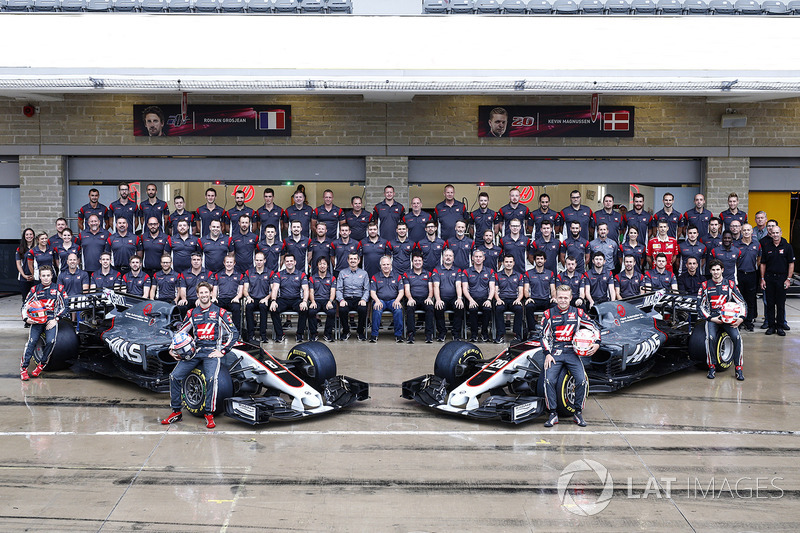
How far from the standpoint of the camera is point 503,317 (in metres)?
14.1

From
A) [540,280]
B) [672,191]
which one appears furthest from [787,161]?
[540,280]

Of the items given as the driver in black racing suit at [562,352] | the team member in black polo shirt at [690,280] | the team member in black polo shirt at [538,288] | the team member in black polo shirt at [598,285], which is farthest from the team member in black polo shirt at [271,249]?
the team member in black polo shirt at [690,280]

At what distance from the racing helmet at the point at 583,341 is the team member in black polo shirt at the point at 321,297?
17.7 feet

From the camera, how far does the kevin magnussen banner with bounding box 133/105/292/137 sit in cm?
1767

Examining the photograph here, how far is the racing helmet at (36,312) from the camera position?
11.6 m

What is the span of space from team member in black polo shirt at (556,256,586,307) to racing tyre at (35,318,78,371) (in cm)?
767

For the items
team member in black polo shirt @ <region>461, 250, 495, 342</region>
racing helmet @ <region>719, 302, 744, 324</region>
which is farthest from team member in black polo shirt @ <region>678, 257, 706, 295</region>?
team member in black polo shirt @ <region>461, 250, 495, 342</region>

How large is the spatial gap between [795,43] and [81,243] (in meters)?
14.1

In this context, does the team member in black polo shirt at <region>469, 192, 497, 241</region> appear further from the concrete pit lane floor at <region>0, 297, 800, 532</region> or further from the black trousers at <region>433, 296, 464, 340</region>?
the concrete pit lane floor at <region>0, 297, 800, 532</region>

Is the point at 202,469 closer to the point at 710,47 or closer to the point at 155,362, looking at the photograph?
the point at 155,362

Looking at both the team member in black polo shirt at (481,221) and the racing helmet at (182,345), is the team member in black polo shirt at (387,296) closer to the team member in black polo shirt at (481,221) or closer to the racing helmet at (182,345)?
the team member in black polo shirt at (481,221)

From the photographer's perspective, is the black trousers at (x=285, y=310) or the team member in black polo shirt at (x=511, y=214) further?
the team member in black polo shirt at (x=511, y=214)

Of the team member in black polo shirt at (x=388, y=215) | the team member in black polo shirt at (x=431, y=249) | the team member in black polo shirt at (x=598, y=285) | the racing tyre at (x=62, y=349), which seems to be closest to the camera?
the racing tyre at (x=62, y=349)

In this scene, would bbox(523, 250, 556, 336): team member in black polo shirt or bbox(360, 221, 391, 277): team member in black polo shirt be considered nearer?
bbox(523, 250, 556, 336): team member in black polo shirt
